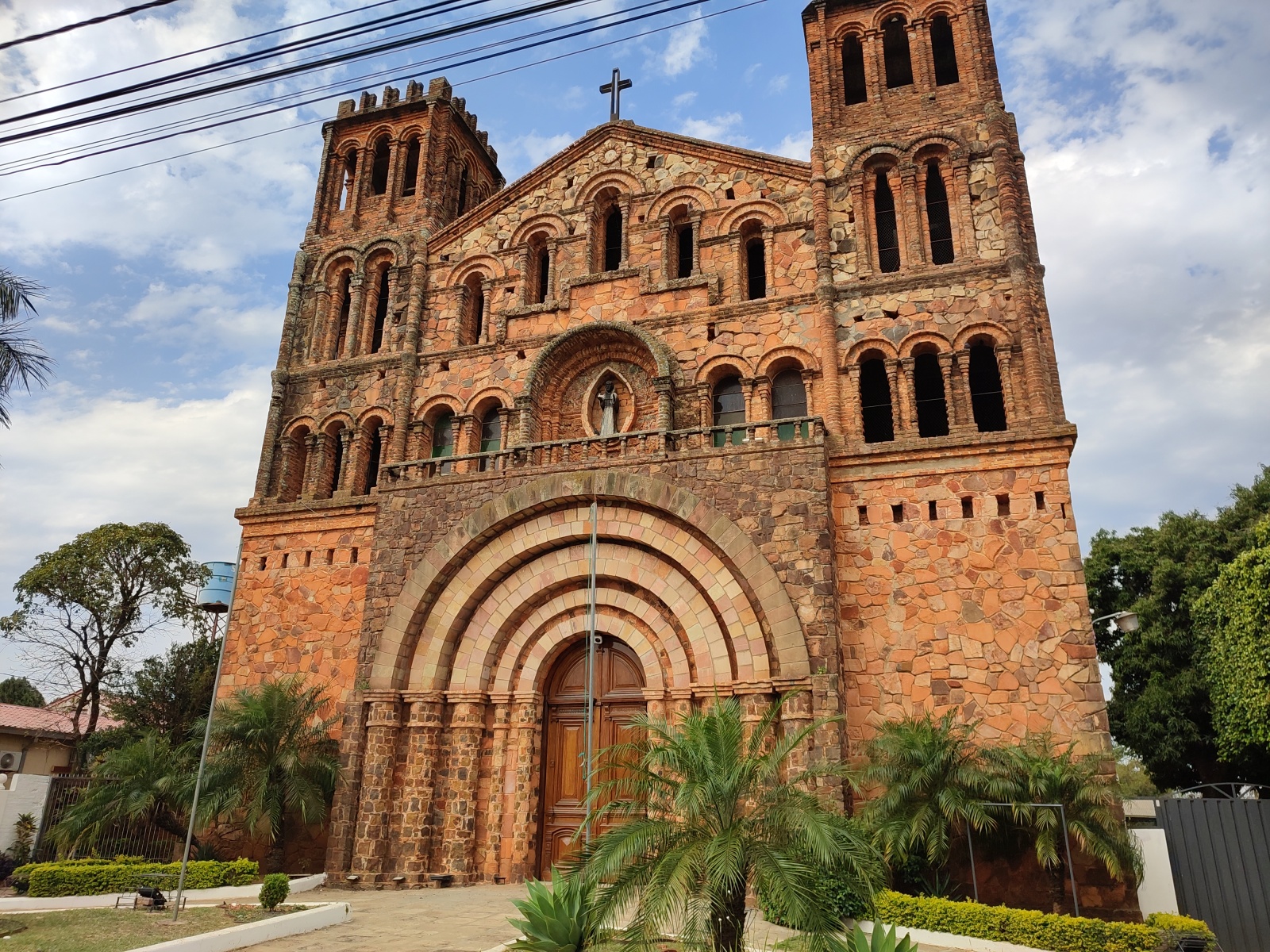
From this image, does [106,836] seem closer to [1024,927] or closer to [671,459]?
[671,459]

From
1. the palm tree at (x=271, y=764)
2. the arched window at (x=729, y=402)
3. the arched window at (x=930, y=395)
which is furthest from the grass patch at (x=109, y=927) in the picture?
the arched window at (x=930, y=395)

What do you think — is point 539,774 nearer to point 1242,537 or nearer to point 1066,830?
point 1066,830

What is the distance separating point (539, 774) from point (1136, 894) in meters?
10.1

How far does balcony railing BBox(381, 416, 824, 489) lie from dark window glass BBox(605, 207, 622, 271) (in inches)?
229

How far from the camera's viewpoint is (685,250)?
2231cm

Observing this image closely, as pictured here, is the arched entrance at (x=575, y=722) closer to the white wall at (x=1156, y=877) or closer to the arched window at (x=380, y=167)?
the white wall at (x=1156, y=877)

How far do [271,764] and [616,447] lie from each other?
358 inches

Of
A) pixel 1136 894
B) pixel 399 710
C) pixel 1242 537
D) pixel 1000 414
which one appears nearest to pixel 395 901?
pixel 399 710

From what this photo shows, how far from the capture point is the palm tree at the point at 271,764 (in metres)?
16.7

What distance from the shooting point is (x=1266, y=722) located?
1830 cm

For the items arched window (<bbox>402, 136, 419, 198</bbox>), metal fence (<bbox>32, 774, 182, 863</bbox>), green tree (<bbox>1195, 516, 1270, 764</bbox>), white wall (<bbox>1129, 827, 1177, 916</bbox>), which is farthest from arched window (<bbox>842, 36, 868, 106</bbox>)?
metal fence (<bbox>32, 774, 182, 863</bbox>)

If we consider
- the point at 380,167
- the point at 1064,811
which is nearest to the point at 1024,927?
the point at 1064,811

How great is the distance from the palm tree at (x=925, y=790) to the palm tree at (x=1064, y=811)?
1.39 ft

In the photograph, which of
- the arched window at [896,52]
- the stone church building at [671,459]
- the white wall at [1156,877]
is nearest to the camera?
the white wall at [1156,877]
